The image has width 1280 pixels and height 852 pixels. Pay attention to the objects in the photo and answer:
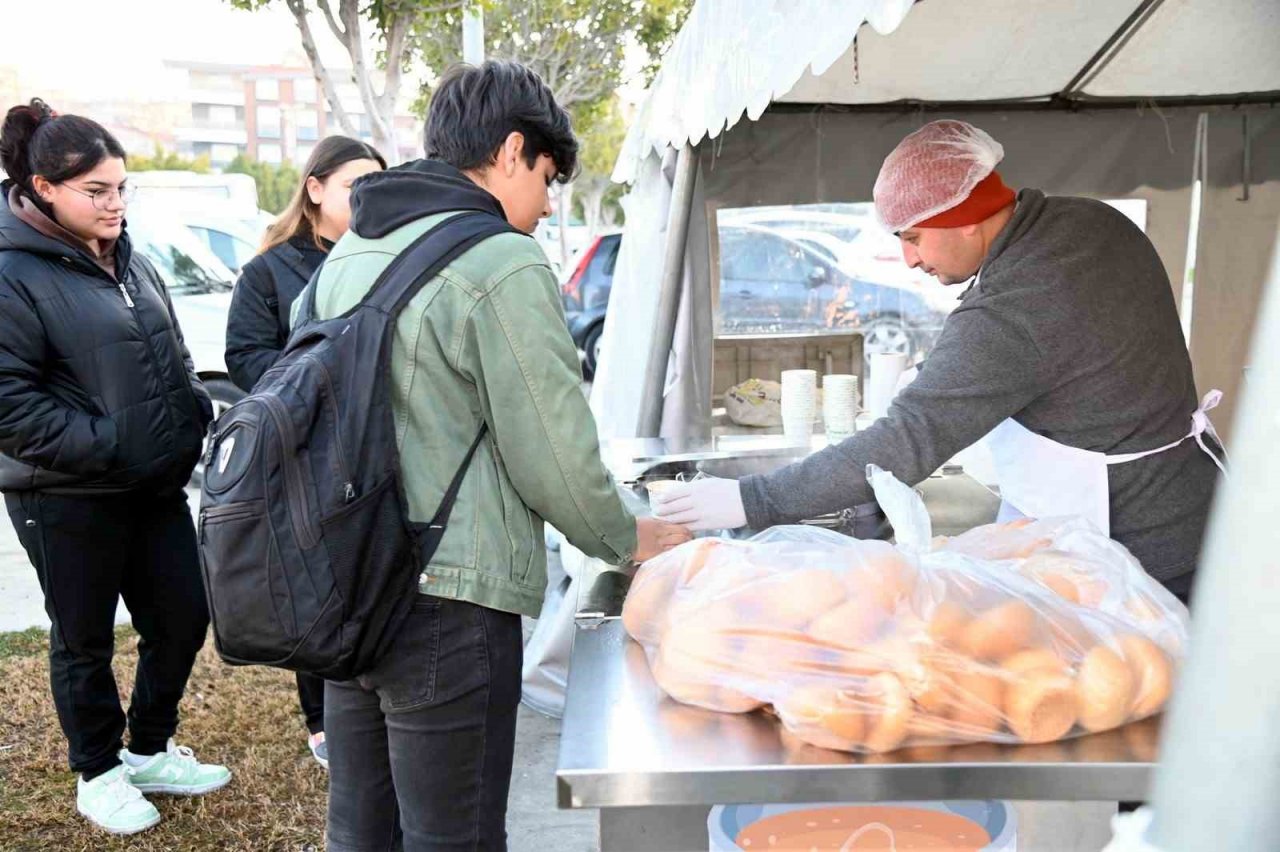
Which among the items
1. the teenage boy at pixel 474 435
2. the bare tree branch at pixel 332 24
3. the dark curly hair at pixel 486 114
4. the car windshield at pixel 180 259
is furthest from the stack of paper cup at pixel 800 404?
the bare tree branch at pixel 332 24

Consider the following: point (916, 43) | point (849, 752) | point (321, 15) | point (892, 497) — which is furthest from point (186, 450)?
point (321, 15)

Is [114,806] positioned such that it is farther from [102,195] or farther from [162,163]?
[162,163]

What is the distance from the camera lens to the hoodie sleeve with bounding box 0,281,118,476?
2.87 m

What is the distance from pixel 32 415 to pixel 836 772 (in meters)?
2.30

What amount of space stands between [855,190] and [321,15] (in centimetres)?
595

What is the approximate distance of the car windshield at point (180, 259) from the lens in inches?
327

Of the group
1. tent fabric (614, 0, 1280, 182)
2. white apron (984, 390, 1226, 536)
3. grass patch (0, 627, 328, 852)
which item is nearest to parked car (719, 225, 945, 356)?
tent fabric (614, 0, 1280, 182)

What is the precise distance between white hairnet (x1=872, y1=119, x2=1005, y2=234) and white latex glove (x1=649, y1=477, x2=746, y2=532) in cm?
66

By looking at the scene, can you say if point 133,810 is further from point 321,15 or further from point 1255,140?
point 321,15

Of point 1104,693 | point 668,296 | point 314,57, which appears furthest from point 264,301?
point 314,57

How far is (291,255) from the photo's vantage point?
133 inches

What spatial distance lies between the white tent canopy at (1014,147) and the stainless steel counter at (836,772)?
298 cm

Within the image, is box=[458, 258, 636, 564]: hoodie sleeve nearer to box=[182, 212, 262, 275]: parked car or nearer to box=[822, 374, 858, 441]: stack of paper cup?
box=[822, 374, 858, 441]: stack of paper cup

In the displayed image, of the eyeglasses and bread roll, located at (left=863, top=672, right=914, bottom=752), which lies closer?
bread roll, located at (left=863, top=672, right=914, bottom=752)
